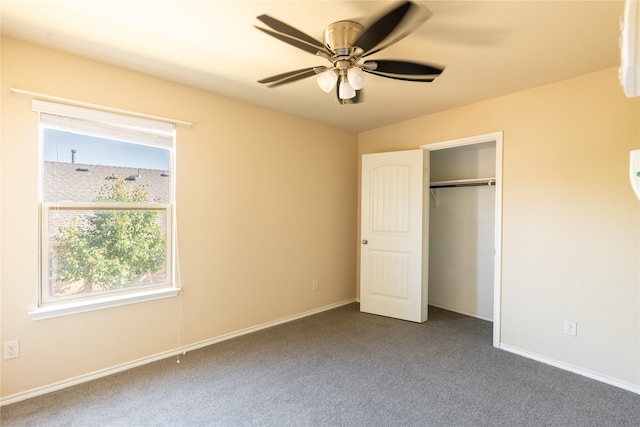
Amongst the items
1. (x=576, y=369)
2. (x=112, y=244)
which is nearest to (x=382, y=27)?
(x=112, y=244)

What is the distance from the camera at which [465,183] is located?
12.6 ft

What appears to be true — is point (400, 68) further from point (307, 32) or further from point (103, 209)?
point (103, 209)

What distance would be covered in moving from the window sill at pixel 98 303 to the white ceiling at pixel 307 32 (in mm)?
1837

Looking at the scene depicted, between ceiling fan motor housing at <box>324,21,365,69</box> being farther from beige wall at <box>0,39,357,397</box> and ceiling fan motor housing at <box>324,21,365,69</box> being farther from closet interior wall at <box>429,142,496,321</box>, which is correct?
closet interior wall at <box>429,142,496,321</box>

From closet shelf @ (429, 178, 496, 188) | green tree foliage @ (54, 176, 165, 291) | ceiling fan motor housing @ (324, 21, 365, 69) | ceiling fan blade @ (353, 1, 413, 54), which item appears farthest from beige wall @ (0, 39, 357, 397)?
ceiling fan blade @ (353, 1, 413, 54)

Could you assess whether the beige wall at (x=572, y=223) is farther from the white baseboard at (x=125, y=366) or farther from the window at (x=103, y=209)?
the window at (x=103, y=209)

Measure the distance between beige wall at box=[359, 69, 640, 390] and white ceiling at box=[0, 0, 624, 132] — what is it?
0.27 m

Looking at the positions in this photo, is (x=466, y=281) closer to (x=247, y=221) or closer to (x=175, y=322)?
(x=247, y=221)

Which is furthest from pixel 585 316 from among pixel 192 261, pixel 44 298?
pixel 44 298

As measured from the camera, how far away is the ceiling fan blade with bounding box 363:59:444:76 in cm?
176

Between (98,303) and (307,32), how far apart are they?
2466 mm

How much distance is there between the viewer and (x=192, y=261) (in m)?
2.83

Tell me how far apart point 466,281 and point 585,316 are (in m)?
1.50

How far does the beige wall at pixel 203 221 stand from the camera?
2.06 metres
